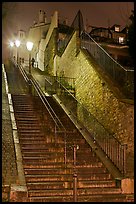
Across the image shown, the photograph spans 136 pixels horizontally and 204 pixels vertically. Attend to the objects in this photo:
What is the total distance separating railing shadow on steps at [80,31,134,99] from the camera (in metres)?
13.9

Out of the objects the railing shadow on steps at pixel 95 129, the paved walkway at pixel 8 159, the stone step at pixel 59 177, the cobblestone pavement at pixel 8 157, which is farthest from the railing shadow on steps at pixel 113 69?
the cobblestone pavement at pixel 8 157

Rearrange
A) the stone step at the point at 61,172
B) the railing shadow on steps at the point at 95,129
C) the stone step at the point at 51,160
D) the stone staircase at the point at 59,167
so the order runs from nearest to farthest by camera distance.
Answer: the stone staircase at the point at 59,167 → the stone step at the point at 61,172 → the stone step at the point at 51,160 → the railing shadow on steps at the point at 95,129

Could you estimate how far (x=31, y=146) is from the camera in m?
12.0

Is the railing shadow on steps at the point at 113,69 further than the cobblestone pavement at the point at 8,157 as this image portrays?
Yes

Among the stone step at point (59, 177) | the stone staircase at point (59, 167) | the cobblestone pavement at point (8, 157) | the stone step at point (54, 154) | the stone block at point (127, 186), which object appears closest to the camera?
the cobblestone pavement at point (8, 157)

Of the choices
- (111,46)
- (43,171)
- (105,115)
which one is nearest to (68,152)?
(43,171)

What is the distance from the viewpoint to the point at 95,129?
14.1 m

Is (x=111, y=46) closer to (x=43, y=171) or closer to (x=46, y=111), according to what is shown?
(x=46, y=111)

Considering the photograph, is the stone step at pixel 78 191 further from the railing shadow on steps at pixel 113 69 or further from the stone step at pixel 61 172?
the railing shadow on steps at pixel 113 69

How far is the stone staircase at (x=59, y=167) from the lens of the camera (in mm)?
9297

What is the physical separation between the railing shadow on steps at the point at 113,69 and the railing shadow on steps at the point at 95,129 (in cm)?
188

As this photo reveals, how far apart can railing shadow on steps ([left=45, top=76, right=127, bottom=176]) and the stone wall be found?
1.25 ft

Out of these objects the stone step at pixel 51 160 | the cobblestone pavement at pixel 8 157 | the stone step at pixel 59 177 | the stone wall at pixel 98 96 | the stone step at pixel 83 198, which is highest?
the stone wall at pixel 98 96

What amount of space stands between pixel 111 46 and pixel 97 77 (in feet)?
39.4
